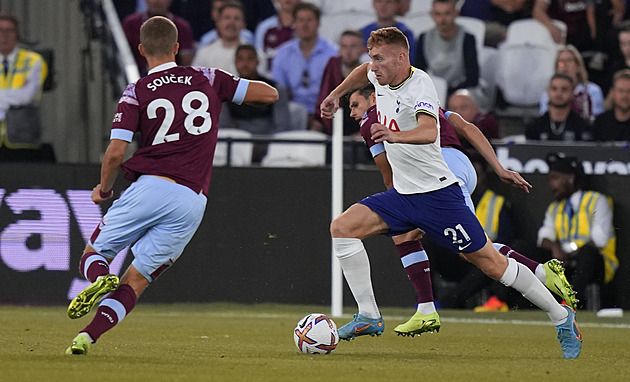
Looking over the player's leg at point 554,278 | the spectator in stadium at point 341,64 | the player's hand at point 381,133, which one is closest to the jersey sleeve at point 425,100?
the player's hand at point 381,133

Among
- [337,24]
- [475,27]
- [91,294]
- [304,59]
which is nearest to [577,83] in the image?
[475,27]

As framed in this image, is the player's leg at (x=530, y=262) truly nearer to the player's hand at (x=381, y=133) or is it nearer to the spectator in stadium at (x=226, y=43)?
the player's hand at (x=381, y=133)

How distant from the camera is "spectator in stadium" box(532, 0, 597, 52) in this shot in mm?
15023

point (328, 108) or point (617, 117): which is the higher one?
point (328, 108)

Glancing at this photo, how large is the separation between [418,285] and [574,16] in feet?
27.3

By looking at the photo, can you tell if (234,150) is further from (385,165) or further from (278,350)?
(278,350)

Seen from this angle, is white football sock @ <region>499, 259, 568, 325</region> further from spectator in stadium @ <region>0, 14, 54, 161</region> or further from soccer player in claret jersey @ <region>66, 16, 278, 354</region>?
spectator in stadium @ <region>0, 14, 54, 161</region>

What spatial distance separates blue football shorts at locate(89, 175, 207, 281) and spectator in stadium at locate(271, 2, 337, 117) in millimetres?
7160

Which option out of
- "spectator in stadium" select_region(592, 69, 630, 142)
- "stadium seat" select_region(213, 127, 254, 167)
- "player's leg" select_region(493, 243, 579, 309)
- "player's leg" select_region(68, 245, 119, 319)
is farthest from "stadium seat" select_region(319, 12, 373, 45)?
"player's leg" select_region(68, 245, 119, 319)

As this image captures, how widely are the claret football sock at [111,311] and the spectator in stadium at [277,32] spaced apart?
8.39 metres

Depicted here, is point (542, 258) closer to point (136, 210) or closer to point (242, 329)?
point (242, 329)

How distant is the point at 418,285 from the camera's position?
7891 mm

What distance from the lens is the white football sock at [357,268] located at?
7191 mm

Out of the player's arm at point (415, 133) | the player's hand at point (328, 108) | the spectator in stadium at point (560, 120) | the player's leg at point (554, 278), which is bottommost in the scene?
the player's leg at point (554, 278)
